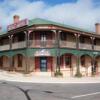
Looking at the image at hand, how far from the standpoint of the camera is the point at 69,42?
3428cm

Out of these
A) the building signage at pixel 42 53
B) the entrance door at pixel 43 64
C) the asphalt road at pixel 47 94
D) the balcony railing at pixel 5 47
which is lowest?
the asphalt road at pixel 47 94

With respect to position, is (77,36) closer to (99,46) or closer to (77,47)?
(77,47)

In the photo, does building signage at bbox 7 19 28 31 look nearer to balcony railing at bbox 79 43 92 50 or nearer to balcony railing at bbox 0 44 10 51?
balcony railing at bbox 0 44 10 51

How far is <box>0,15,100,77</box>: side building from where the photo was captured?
31.6m

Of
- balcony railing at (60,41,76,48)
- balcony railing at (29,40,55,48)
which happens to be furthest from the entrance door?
balcony railing at (60,41,76,48)

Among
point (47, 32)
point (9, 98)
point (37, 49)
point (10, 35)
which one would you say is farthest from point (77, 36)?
point (9, 98)

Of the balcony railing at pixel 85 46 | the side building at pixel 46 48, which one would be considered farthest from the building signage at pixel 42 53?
the balcony railing at pixel 85 46

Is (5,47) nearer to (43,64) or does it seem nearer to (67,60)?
(43,64)

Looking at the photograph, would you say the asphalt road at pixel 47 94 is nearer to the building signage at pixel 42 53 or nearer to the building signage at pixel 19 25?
the building signage at pixel 42 53

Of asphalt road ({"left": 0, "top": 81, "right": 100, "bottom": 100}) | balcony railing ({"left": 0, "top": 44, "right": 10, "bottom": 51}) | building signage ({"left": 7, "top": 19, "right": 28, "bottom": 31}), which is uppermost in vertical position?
building signage ({"left": 7, "top": 19, "right": 28, "bottom": 31})

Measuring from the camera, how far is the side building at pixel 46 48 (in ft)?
104

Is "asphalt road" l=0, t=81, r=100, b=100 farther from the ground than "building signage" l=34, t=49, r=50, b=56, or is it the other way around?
"building signage" l=34, t=49, r=50, b=56

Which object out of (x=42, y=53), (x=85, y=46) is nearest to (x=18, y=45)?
(x=42, y=53)

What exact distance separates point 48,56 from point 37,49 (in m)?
2.14
